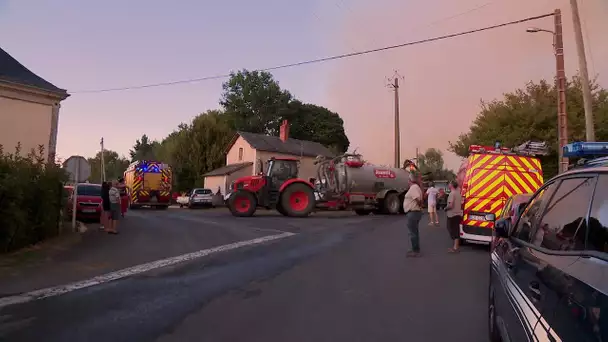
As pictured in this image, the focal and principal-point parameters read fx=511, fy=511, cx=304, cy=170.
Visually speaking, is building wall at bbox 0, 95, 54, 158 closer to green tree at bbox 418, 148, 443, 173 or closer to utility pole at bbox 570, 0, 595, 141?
utility pole at bbox 570, 0, 595, 141

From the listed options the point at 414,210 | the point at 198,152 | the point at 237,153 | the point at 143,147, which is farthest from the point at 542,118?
the point at 143,147

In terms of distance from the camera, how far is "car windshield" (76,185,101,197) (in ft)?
64.5

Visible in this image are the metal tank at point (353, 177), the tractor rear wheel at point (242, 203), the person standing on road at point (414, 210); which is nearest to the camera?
the person standing on road at point (414, 210)

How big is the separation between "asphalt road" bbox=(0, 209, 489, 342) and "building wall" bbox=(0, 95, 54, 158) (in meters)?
10.3

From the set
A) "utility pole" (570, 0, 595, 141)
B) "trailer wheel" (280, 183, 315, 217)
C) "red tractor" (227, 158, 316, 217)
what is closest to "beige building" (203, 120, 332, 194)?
"red tractor" (227, 158, 316, 217)

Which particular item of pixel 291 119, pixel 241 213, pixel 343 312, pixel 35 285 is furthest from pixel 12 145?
pixel 291 119

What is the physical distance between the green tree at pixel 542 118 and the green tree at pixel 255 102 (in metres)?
44.3

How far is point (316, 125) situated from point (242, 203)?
165 feet

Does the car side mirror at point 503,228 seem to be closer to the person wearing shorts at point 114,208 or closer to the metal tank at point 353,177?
the person wearing shorts at point 114,208

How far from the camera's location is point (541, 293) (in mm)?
2797

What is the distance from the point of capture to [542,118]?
26734mm

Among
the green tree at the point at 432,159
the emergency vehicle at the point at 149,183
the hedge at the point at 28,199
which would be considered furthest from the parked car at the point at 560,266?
the green tree at the point at 432,159

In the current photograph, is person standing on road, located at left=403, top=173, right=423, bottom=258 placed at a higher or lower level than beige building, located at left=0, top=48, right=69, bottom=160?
lower

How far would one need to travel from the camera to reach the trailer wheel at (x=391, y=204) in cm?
2562
